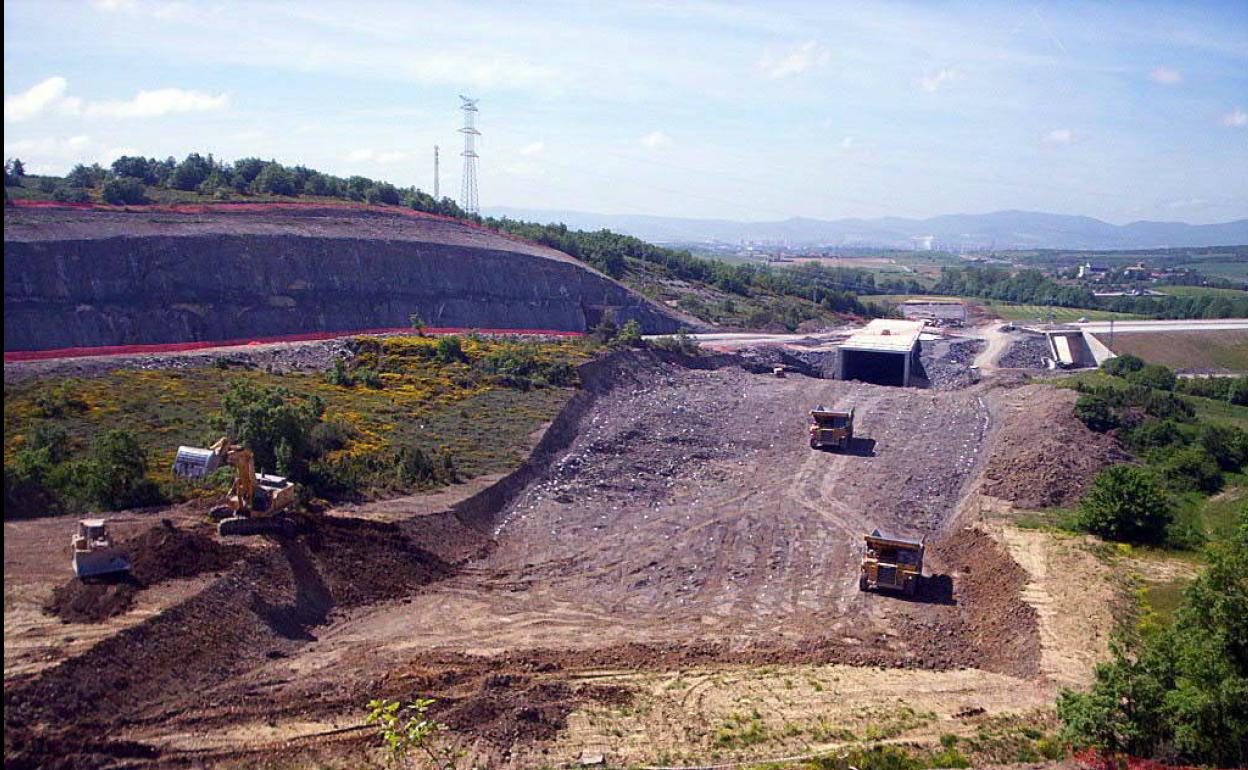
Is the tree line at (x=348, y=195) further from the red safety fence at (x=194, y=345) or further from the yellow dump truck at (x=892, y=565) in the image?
the yellow dump truck at (x=892, y=565)

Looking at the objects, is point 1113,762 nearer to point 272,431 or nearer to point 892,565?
point 892,565

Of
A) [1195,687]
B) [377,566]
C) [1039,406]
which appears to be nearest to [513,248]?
[1039,406]

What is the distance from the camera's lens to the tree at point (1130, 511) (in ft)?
77.9

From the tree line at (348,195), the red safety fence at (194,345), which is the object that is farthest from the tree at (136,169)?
the red safety fence at (194,345)

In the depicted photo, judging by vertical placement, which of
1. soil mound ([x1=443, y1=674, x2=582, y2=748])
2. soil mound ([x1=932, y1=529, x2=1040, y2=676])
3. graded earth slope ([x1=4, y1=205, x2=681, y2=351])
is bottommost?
soil mound ([x1=932, y1=529, x2=1040, y2=676])

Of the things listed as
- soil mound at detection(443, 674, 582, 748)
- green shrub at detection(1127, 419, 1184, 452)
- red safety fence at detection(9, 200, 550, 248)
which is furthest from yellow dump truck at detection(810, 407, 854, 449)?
red safety fence at detection(9, 200, 550, 248)

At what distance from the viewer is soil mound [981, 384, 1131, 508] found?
91.1 feet

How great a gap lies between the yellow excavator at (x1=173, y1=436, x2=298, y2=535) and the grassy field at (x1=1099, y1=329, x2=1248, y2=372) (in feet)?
158

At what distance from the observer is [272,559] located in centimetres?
1891

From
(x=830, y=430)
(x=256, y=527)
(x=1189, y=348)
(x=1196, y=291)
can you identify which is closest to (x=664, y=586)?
(x=256, y=527)

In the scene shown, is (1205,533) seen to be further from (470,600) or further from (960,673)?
(470,600)

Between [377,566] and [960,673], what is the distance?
11.9m

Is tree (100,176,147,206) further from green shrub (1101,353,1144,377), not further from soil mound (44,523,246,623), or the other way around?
green shrub (1101,353,1144,377)

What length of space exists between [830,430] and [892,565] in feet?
39.9
